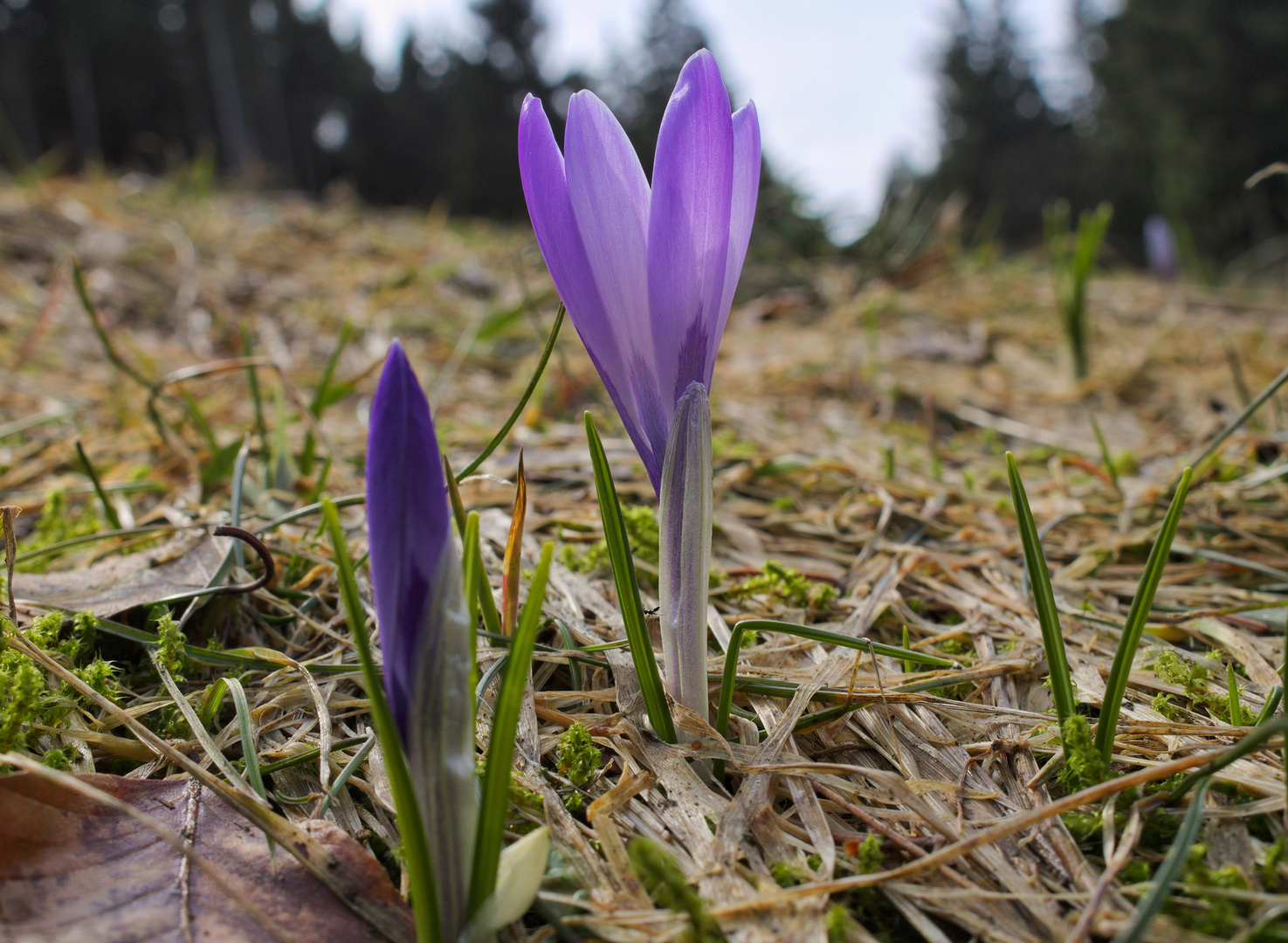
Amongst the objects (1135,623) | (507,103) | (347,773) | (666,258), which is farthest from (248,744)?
(507,103)

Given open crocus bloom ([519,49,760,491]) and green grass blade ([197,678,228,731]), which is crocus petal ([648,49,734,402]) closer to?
open crocus bloom ([519,49,760,491])

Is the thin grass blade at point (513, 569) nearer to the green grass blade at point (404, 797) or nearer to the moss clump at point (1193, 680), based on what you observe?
the green grass blade at point (404, 797)

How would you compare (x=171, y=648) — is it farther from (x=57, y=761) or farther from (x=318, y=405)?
(x=318, y=405)

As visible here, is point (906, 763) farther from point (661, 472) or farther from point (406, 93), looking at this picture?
point (406, 93)

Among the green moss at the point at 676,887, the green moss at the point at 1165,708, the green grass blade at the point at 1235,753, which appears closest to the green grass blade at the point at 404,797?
the green moss at the point at 676,887

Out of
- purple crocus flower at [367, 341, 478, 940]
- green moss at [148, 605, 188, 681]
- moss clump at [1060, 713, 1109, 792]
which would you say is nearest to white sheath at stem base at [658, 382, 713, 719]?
purple crocus flower at [367, 341, 478, 940]
